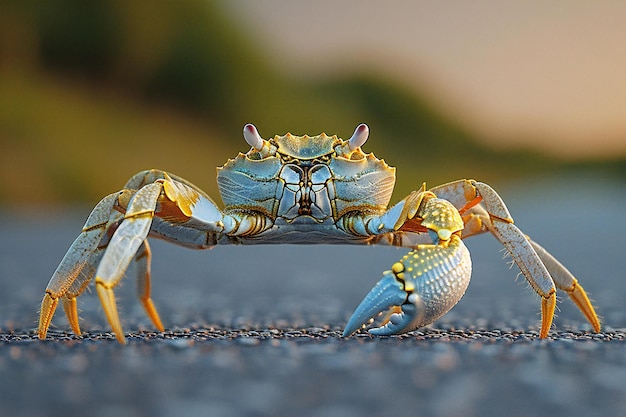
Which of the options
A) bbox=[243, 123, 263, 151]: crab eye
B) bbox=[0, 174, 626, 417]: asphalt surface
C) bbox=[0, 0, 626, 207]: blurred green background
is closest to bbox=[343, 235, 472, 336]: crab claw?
bbox=[0, 174, 626, 417]: asphalt surface

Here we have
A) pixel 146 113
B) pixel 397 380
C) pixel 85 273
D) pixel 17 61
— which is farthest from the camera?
pixel 146 113

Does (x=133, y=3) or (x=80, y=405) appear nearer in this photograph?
(x=80, y=405)

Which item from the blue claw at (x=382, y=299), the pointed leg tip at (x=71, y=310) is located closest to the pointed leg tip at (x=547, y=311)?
the blue claw at (x=382, y=299)

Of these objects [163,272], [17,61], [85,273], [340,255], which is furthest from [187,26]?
[85,273]

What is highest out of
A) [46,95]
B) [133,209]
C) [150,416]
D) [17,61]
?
[17,61]

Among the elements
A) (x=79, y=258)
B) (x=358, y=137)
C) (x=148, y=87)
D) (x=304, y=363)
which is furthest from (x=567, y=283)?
(x=148, y=87)

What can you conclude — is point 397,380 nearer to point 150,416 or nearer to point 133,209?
point 150,416
